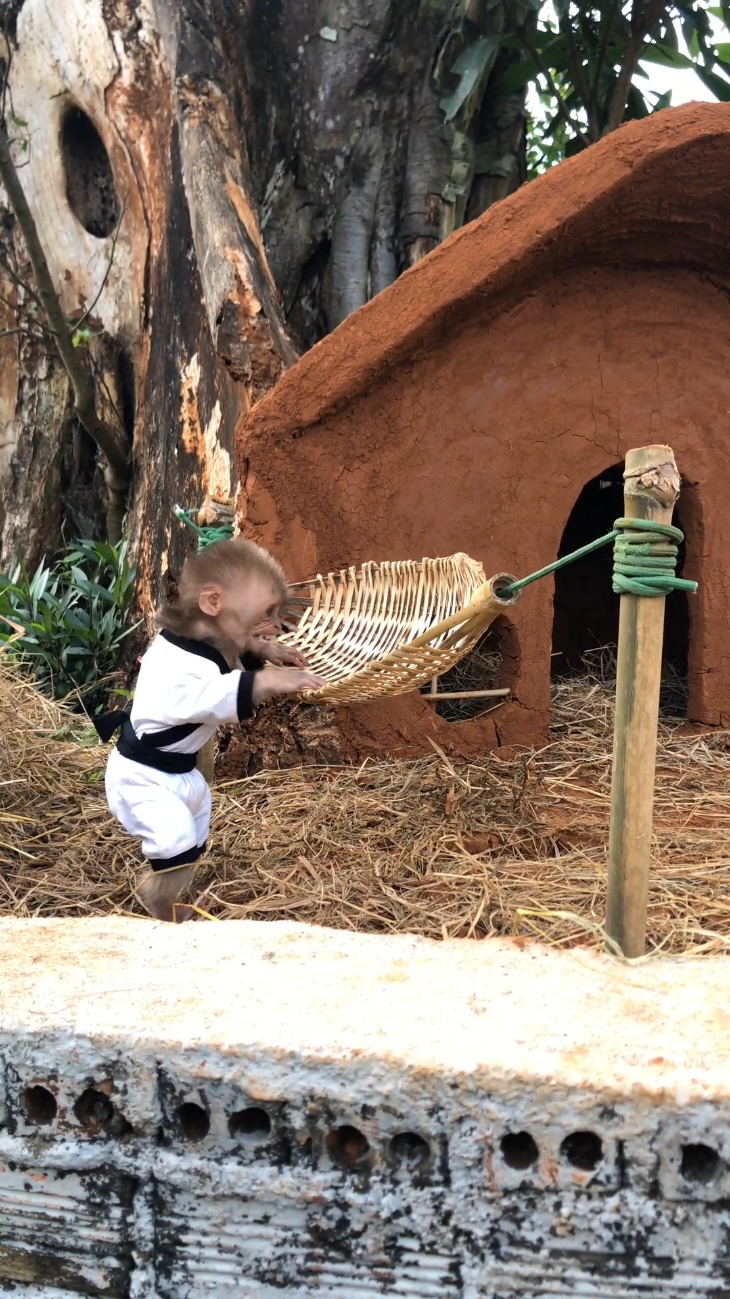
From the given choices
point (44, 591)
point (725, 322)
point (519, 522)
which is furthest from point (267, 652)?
point (44, 591)

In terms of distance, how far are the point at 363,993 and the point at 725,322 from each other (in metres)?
3.63

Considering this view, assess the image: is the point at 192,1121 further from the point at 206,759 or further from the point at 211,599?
the point at 206,759

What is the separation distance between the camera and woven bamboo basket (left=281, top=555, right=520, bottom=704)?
265 centimetres

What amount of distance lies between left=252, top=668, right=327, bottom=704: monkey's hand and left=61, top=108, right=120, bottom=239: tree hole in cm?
500

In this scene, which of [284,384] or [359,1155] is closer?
[359,1155]

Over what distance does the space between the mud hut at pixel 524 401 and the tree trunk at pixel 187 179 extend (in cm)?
158

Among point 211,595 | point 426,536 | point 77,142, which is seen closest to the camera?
point 211,595

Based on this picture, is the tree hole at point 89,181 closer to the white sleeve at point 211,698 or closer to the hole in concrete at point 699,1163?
the white sleeve at point 211,698

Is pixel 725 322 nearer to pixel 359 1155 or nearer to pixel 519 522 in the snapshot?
pixel 519 522

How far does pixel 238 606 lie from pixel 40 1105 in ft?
4.81

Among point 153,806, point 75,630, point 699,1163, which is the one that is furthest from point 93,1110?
point 75,630

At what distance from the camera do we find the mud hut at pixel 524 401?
12.1 feet

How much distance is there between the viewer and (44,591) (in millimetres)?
5859

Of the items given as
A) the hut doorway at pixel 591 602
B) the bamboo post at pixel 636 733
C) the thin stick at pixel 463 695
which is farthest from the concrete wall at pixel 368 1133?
the hut doorway at pixel 591 602
